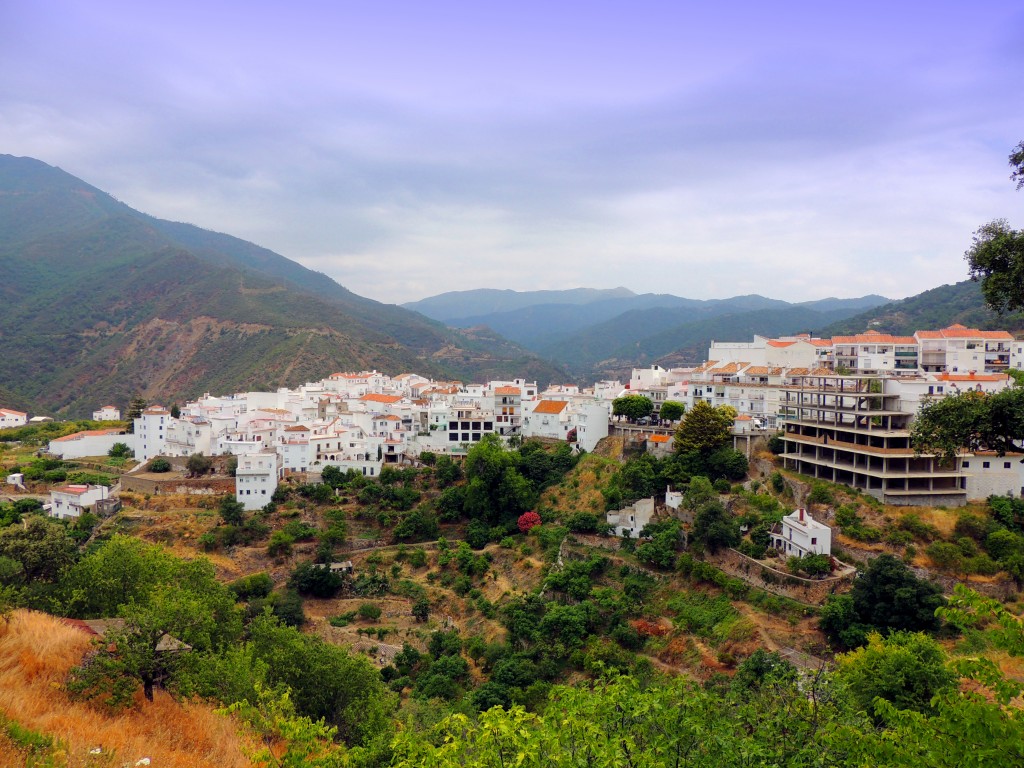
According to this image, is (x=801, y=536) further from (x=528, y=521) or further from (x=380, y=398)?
(x=380, y=398)

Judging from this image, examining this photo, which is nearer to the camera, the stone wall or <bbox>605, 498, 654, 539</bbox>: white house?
<bbox>605, 498, 654, 539</bbox>: white house

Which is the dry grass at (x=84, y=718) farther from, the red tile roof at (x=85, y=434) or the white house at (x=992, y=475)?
the red tile roof at (x=85, y=434)

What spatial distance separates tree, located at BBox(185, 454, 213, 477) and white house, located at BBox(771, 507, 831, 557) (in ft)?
93.5

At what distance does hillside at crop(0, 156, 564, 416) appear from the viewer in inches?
2955

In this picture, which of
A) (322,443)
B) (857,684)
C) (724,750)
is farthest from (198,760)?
(322,443)

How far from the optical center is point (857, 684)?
46.2 feet

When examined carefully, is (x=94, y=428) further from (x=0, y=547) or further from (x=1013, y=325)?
(x=1013, y=325)

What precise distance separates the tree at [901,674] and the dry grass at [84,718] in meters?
12.1

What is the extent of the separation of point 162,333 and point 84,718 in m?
93.9

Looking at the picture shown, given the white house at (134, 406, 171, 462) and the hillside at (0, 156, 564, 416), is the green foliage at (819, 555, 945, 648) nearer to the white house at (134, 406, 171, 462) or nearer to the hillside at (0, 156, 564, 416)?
the white house at (134, 406, 171, 462)

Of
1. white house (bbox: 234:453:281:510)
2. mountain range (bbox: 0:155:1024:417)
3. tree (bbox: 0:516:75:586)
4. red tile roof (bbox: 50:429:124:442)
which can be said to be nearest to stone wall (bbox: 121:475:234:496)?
white house (bbox: 234:453:281:510)

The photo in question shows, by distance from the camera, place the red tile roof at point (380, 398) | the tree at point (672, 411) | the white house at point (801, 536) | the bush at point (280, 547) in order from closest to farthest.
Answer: the white house at point (801, 536)
the bush at point (280, 547)
the tree at point (672, 411)
the red tile roof at point (380, 398)

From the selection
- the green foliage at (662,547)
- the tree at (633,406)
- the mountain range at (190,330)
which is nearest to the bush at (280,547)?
the green foliage at (662,547)

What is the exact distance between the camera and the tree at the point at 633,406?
3472 centimetres
